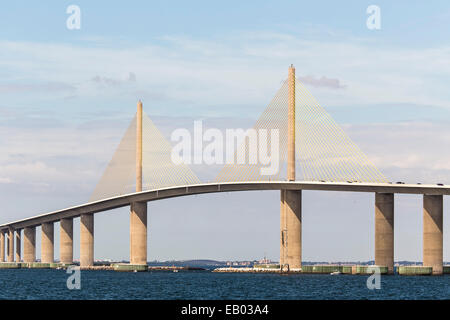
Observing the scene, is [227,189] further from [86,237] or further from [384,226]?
[86,237]

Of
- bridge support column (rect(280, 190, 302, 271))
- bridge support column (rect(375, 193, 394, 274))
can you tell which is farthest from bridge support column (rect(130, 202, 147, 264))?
bridge support column (rect(375, 193, 394, 274))

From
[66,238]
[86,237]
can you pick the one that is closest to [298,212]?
[86,237]

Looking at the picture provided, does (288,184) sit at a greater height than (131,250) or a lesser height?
greater

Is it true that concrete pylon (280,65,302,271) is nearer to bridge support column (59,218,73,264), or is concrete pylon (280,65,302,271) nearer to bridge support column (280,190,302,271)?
bridge support column (280,190,302,271)
